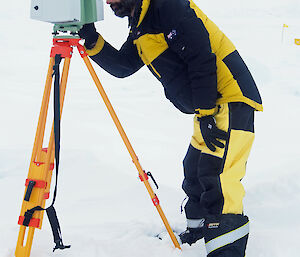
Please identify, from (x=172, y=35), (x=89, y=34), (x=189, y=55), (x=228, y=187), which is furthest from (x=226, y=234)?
(x=89, y=34)

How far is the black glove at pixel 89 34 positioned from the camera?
6.22ft

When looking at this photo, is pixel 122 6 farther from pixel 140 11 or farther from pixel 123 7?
pixel 140 11

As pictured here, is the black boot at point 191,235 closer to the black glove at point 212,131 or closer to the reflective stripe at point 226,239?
the reflective stripe at point 226,239

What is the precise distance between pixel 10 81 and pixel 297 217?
472cm

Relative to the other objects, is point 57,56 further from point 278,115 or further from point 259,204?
point 278,115

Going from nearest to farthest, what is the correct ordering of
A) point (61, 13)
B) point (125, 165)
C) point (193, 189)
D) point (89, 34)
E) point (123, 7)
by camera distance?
point (61, 13)
point (123, 7)
point (89, 34)
point (193, 189)
point (125, 165)

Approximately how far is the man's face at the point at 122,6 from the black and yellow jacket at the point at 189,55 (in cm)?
5

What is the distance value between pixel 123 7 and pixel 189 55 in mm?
408

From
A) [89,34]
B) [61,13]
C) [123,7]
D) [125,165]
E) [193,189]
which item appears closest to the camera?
[61,13]

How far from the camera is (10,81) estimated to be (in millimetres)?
5543

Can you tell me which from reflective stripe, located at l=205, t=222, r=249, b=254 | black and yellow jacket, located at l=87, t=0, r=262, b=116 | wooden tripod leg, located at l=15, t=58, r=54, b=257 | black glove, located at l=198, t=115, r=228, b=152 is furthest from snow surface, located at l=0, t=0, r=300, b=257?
black and yellow jacket, located at l=87, t=0, r=262, b=116

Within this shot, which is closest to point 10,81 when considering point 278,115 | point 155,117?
point 155,117

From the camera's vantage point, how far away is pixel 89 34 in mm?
1928

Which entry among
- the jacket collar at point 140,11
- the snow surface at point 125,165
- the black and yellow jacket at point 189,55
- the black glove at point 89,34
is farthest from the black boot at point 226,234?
the black glove at point 89,34
